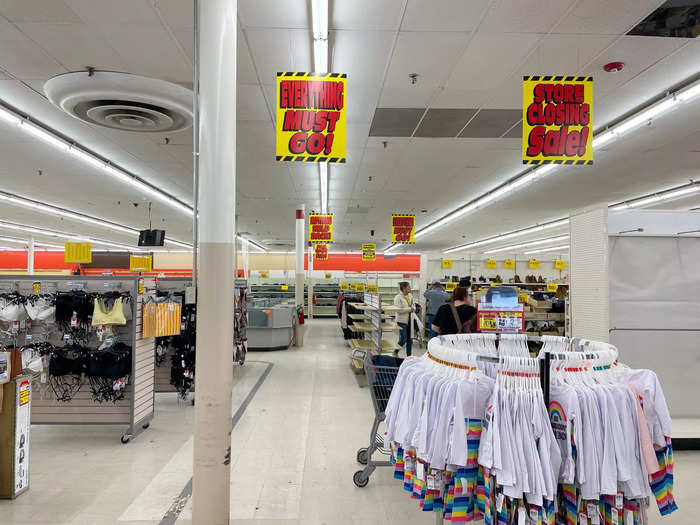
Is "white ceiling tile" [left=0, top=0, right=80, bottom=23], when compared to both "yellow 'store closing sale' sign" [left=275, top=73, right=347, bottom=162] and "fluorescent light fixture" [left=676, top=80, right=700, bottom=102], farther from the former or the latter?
"fluorescent light fixture" [left=676, top=80, right=700, bottom=102]

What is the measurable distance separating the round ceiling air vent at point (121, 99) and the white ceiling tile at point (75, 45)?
25 centimetres

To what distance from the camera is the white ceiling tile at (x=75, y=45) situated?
4379mm

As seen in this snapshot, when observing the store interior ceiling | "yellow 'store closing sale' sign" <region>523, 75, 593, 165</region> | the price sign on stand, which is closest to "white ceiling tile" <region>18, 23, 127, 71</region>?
the store interior ceiling

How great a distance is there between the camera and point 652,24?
4258 millimetres

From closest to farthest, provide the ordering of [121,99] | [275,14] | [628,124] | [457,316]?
1. [275,14]
2. [121,99]
3. [457,316]
4. [628,124]

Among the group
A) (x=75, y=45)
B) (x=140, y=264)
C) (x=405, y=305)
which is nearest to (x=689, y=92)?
(x=405, y=305)

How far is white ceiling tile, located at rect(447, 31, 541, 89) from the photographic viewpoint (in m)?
4.54

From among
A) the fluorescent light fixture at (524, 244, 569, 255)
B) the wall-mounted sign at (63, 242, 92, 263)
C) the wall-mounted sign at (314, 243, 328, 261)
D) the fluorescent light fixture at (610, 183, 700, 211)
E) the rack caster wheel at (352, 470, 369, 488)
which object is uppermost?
the fluorescent light fixture at (610, 183, 700, 211)

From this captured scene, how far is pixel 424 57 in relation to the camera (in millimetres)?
4922

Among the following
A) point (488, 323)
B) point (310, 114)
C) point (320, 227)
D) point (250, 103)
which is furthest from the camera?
point (320, 227)

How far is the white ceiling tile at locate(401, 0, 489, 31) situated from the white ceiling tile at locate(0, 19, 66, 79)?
406 cm

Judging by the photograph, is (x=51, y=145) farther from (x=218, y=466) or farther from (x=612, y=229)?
(x=612, y=229)

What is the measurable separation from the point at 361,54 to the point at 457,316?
3483 millimetres

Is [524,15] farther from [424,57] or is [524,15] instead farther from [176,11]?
[176,11]
